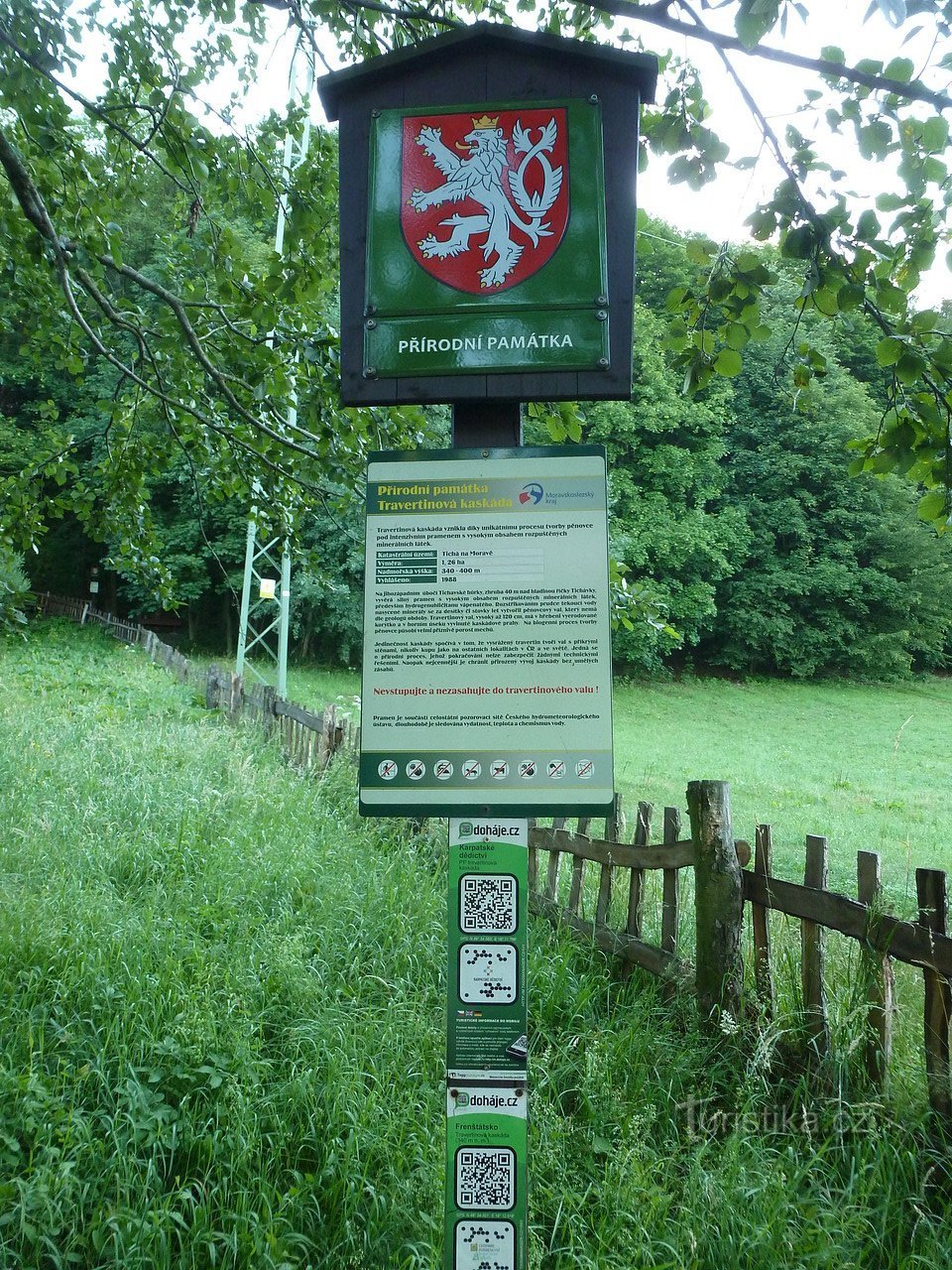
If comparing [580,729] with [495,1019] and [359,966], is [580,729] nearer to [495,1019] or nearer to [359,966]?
[495,1019]

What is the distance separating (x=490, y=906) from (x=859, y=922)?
1966mm

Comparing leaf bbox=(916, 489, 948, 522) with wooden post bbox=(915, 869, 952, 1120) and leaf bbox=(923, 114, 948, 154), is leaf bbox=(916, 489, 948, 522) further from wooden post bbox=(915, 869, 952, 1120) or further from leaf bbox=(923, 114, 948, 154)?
wooden post bbox=(915, 869, 952, 1120)

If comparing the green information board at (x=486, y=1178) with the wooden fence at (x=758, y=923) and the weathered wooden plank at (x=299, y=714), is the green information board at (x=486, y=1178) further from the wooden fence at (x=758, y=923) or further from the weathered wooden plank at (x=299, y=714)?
the weathered wooden plank at (x=299, y=714)

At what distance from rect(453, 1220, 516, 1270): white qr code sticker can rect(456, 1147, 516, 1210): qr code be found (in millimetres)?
37

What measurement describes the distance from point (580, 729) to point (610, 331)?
878 millimetres

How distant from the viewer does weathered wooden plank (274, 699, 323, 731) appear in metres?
9.09

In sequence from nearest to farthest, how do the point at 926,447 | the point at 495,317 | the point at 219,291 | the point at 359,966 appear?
the point at 495,317, the point at 926,447, the point at 359,966, the point at 219,291

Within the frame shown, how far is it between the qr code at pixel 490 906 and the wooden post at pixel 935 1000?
1.84 meters

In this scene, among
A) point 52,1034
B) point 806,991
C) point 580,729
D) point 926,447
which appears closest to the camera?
point 580,729

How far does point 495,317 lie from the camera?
200 cm

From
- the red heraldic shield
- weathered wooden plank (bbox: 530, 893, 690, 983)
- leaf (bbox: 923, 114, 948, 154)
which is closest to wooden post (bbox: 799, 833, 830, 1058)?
weathered wooden plank (bbox: 530, 893, 690, 983)

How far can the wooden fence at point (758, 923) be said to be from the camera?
10.2 ft

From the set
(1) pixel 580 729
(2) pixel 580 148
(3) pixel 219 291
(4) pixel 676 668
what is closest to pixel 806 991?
(1) pixel 580 729

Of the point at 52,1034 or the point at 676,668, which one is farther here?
the point at 676,668
